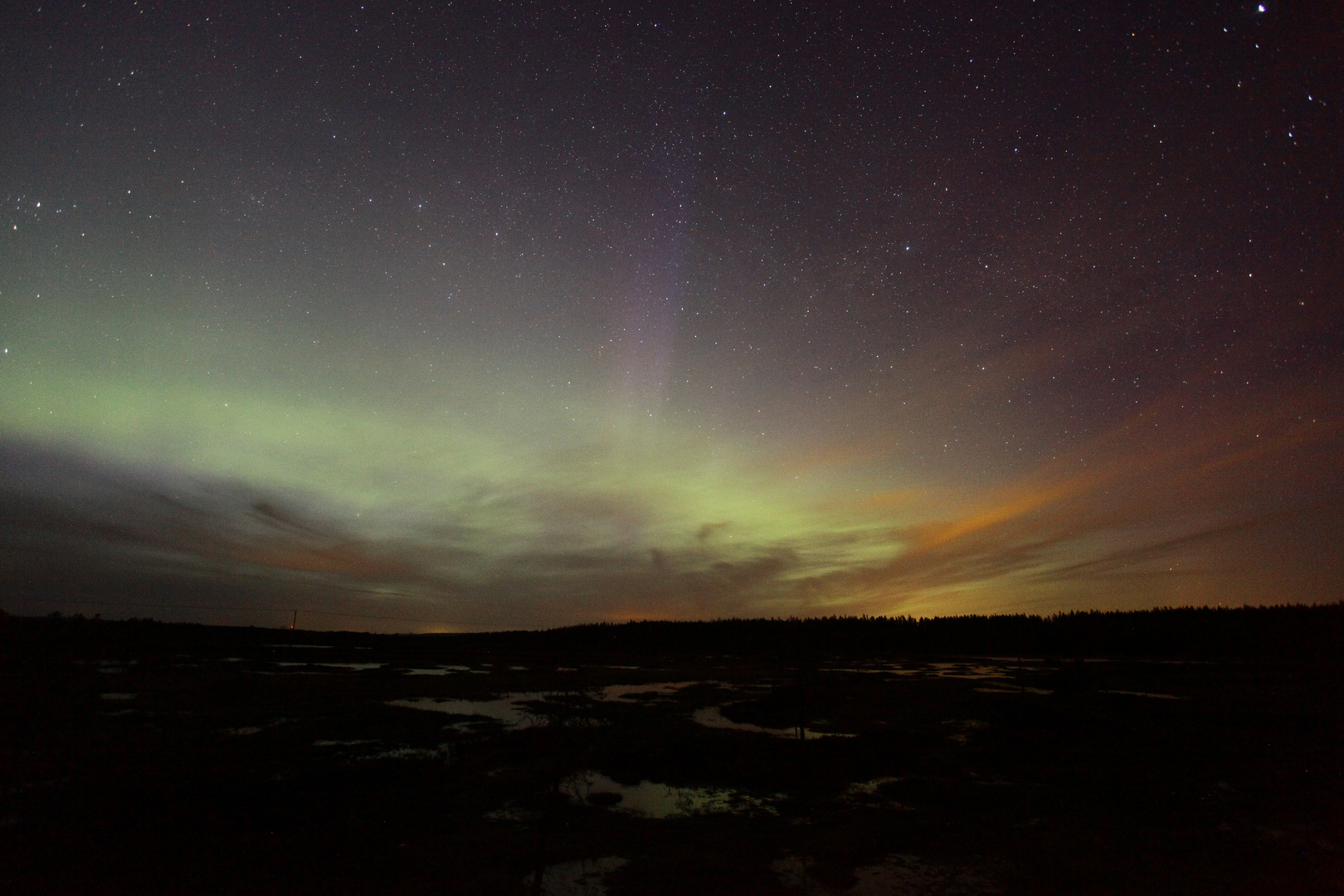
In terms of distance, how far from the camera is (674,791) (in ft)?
45.0

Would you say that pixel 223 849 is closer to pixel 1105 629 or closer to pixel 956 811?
pixel 956 811

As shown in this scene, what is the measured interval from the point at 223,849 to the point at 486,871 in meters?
4.22

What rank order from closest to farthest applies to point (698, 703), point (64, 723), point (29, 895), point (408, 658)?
point (29, 895), point (64, 723), point (698, 703), point (408, 658)

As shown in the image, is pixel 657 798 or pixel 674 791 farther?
pixel 674 791

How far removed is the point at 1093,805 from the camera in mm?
12695

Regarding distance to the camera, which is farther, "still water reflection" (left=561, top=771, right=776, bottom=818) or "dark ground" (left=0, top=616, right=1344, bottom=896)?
"still water reflection" (left=561, top=771, right=776, bottom=818)

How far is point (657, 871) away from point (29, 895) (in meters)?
8.00

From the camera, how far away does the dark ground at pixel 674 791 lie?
361 inches

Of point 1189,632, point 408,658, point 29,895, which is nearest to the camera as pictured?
point 29,895

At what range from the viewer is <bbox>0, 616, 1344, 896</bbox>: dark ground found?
918 cm

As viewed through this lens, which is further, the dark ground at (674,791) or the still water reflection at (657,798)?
the still water reflection at (657,798)

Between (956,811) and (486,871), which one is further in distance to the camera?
(956,811)

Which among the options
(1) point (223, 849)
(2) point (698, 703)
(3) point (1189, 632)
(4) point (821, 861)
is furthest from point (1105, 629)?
(1) point (223, 849)

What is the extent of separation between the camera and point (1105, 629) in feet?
238
